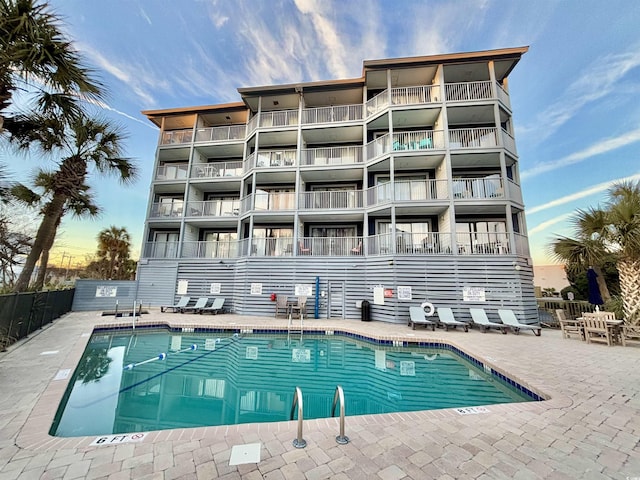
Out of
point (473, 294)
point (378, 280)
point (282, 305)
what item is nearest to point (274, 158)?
point (282, 305)

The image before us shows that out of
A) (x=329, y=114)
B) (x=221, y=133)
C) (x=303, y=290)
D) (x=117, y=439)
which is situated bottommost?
(x=117, y=439)

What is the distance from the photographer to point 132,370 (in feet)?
19.4

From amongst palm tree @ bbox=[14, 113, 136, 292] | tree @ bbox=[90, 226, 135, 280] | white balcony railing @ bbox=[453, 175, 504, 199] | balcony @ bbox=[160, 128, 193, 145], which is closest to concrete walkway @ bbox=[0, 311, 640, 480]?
palm tree @ bbox=[14, 113, 136, 292]

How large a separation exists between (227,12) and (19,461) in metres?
20.9

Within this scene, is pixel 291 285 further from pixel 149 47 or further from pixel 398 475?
pixel 149 47

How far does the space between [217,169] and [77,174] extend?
670cm

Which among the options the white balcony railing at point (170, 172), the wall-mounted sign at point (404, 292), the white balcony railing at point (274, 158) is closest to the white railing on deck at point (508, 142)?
the wall-mounted sign at point (404, 292)

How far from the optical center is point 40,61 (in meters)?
4.00

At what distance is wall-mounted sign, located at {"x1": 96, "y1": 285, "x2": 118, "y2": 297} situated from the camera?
13641 mm

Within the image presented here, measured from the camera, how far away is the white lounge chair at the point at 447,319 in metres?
9.49

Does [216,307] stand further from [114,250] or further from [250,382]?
[114,250]

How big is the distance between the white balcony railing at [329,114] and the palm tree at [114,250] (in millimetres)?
19155

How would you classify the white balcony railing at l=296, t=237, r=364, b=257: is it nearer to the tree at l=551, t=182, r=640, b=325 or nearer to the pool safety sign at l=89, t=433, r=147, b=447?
the tree at l=551, t=182, r=640, b=325

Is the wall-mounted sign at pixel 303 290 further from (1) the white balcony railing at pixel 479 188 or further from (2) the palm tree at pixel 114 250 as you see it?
(2) the palm tree at pixel 114 250
